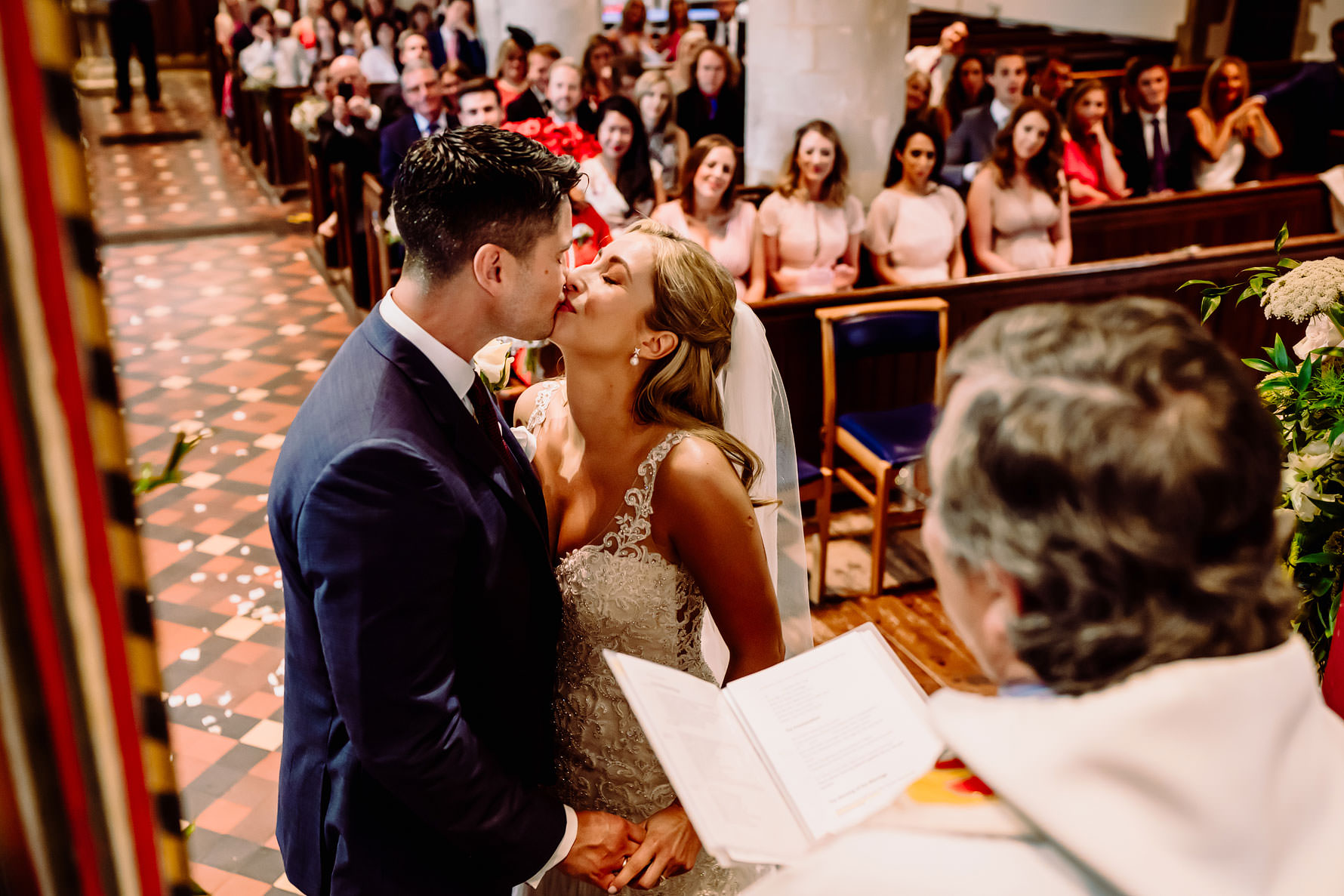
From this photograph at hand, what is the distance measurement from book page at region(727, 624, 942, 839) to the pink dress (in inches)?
150

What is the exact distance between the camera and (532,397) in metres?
2.47

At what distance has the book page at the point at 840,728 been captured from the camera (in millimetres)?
1335

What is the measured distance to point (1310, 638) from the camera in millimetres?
1984

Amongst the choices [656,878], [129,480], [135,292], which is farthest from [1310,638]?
[135,292]

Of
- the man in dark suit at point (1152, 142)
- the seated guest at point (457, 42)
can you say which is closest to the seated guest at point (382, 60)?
the seated guest at point (457, 42)

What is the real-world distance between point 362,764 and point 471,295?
0.73 meters

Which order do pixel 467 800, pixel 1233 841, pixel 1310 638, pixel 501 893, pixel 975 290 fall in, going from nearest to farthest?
pixel 1233 841
pixel 467 800
pixel 501 893
pixel 1310 638
pixel 975 290

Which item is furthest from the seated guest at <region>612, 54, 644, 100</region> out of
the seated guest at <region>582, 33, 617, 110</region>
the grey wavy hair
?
the grey wavy hair

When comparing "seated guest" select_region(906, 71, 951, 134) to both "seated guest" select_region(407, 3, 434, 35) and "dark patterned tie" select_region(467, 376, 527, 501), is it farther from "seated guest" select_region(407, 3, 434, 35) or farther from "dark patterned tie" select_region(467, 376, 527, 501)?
"dark patterned tie" select_region(467, 376, 527, 501)

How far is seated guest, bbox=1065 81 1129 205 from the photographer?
6613 mm

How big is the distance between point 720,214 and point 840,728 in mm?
4127

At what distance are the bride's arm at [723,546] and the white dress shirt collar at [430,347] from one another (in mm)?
469

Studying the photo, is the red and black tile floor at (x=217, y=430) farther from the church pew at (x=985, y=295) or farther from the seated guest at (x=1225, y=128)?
the seated guest at (x=1225, y=128)

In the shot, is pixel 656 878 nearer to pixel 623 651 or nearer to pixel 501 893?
pixel 501 893
